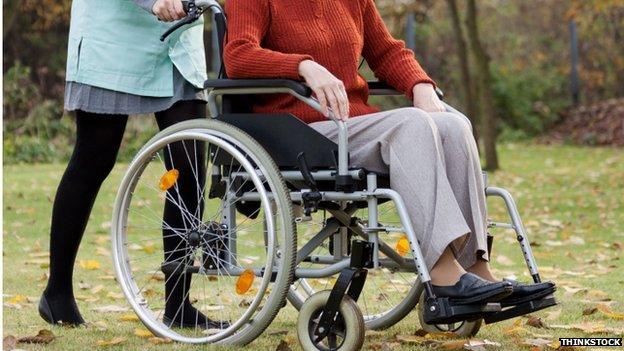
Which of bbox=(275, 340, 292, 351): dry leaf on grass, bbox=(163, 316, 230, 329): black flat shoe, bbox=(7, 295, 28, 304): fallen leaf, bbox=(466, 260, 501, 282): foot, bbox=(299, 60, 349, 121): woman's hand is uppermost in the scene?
bbox=(299, 60, 349, 121): woman's hand

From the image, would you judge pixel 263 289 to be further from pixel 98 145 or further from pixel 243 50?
pixel 98 145

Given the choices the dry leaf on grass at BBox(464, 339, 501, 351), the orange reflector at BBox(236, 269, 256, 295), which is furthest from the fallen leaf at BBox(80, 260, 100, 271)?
the dry leaf on grass at BBox(464, 339, 501, 351)

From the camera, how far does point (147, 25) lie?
3.65 m

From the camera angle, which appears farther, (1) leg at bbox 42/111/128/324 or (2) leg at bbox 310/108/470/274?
(1) leg at bbox 42/111/128/324

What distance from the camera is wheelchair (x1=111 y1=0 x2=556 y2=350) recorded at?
2.99 metres

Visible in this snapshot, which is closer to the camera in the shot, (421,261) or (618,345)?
(421,261)

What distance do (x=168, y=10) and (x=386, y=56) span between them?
71 centimetres

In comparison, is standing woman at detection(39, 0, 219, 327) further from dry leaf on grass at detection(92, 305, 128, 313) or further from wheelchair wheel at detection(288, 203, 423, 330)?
wheelchair wheel at detection(288, 203, 423, 330)

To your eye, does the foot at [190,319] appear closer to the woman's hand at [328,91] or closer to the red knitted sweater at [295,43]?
the red knitted sweater at [295,43]

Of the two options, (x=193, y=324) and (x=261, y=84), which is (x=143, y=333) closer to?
(x=193, y=324)

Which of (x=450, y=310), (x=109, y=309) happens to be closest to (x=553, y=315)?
(x=450, y=310)

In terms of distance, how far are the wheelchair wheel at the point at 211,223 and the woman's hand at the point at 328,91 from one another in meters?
0.21

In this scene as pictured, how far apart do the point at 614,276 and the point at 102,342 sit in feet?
8.28

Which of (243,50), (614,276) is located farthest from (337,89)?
(614,276)
